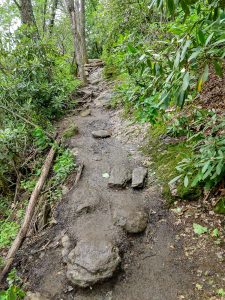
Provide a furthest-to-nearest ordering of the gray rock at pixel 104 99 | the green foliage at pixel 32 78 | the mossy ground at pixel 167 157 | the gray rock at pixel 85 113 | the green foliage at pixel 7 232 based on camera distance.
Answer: the gray rock at pixel 104 99
the gray rock at pixel 85 113
the green foliage at pixel 32 78
the green foliage at pixel 7 232
the mossy ground at pixel 167 157

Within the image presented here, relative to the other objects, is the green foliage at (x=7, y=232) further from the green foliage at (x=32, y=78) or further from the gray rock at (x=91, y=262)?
the green foliage at (x=32, y=78)

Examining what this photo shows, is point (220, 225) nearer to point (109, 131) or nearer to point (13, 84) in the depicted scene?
point (109, 131)

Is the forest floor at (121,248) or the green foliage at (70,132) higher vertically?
the green foliage at (70,132)

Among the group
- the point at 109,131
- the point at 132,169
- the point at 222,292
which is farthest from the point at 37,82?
the point at 222,292

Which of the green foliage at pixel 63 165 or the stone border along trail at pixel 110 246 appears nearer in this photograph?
the stone border along trail at pixel 110 246

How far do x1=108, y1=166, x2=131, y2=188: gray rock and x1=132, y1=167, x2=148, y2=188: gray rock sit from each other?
5.4 inches

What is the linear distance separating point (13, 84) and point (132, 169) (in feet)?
14.5

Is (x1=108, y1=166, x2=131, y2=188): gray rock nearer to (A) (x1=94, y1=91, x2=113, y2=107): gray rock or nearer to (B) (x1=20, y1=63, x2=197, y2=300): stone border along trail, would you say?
(B) (x1=20, y1=63, x2=197, y2=300): stone border along trail

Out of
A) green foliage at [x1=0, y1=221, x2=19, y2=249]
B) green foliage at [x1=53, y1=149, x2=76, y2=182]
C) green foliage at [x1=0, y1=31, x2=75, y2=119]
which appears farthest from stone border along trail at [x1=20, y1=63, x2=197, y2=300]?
green foliage at [x1=0, y1=31, x2=75, y2=119]

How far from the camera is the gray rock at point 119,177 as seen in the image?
4176 mm

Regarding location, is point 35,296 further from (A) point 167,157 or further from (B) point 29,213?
(A) point 167,157

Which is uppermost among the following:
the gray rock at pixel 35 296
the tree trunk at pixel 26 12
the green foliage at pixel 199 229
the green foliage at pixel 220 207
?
the tree trunk at pixel 26 12

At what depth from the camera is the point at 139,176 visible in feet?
13.5

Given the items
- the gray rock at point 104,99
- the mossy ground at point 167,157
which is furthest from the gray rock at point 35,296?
the gray rock at point 104,99
